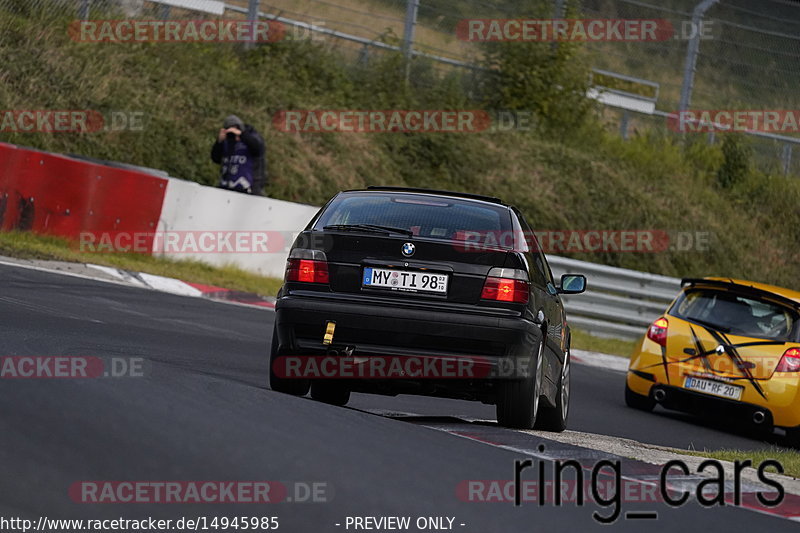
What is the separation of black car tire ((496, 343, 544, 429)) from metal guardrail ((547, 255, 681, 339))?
39.6 feet

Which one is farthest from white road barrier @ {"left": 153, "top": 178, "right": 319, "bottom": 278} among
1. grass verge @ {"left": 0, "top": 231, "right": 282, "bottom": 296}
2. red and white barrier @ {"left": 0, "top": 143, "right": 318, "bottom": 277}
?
grass verge @ {"left": 0, "top": 231, "right": 282, "bottom": 296}

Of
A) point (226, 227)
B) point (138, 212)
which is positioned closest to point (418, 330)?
point (138, 212)

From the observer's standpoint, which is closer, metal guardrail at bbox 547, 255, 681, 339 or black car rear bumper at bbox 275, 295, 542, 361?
black car rear bumper at bbox 275, 295, 542, 361

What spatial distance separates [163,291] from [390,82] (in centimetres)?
1287

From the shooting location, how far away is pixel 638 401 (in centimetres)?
1306

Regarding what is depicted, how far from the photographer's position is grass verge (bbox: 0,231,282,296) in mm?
15312

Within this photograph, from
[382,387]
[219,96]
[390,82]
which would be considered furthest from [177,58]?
[382,387]

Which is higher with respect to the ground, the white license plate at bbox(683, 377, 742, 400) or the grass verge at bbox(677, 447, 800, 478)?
the white license plate at bbox(683, 377, 742, 400)

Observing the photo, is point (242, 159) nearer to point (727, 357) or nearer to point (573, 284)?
point (727, 357)

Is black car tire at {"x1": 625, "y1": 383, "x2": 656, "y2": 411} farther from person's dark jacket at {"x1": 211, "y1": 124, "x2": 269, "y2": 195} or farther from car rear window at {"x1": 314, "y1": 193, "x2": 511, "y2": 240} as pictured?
person's dark jacket at {"x1": 211, "y1": 124, "x2": 269, "y2": 195}

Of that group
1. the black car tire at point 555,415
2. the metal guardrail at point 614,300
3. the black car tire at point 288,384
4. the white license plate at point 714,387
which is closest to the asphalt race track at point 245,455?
the black car tire at point 288,384

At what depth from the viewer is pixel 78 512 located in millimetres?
4988

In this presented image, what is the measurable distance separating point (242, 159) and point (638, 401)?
25.9 feet

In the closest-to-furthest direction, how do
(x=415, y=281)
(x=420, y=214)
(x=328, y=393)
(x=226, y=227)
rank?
1. (x=415, y=281)
2. (x=420, y=214)
3. (x=328, y=393)
4. (x=226, y=227)
